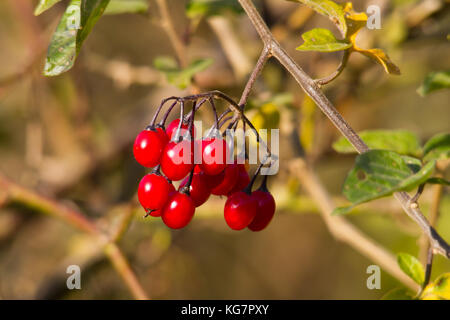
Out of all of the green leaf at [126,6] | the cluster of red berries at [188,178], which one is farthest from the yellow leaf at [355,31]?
the green leaf at [126,6]

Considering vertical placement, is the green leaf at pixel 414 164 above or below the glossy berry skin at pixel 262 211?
above

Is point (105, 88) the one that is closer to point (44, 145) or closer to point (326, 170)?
point (44, 145)

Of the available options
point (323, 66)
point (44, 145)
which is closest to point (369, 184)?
point (323, 66)

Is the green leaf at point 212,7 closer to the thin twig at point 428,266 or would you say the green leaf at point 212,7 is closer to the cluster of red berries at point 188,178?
the cluster of red berries at point 188,178

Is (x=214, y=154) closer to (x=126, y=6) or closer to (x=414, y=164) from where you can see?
(x=414, y=164)

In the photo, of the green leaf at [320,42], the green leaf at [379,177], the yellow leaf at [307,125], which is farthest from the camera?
the yellow leaf at [307,125]

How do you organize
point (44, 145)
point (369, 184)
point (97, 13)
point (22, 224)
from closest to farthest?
point (369, 184) → point (97, 13) → point (22, 224) → point (44, 145)
